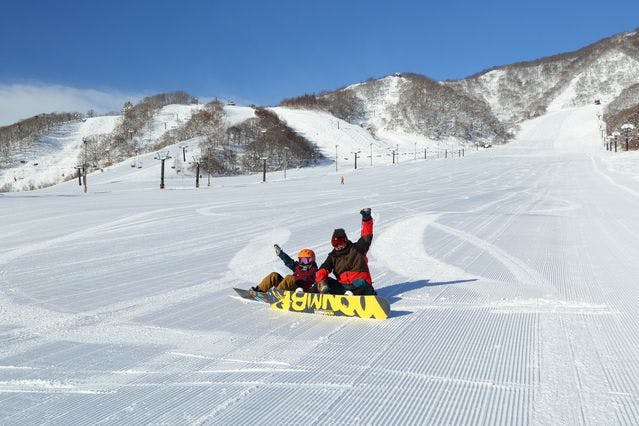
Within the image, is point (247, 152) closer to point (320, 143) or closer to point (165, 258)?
point (320, 143)

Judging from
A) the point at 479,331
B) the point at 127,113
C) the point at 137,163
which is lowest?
the point at 479,331

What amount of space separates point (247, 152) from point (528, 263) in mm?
64197

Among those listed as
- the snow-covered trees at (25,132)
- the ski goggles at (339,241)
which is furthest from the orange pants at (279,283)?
the snow-covered trees at (25,132)

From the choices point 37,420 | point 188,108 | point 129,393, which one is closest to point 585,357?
point 129,393

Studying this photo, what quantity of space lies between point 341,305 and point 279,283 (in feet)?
3.39

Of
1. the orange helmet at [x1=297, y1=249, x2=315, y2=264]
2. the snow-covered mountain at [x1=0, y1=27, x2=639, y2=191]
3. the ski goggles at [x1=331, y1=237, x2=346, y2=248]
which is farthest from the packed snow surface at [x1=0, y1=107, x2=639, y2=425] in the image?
the snow-covered mountain at [x1=0, y1=27, x2=639, y2=191]

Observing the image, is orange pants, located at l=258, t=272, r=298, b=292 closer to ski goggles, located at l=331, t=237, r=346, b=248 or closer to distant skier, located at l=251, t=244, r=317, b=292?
distant skier, located at l=251, t=244, r=317, b=292

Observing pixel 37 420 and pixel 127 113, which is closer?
pixel 37 420

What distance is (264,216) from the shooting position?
17109 mm

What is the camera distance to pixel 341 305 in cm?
595

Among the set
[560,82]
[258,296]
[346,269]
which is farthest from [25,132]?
[560,82]

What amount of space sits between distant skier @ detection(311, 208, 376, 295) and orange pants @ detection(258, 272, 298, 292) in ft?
1.02

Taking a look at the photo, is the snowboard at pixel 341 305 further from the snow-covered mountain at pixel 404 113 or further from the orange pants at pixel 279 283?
the snow-covered mountain at pixel 404 113

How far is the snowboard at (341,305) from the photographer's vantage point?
5.91m
